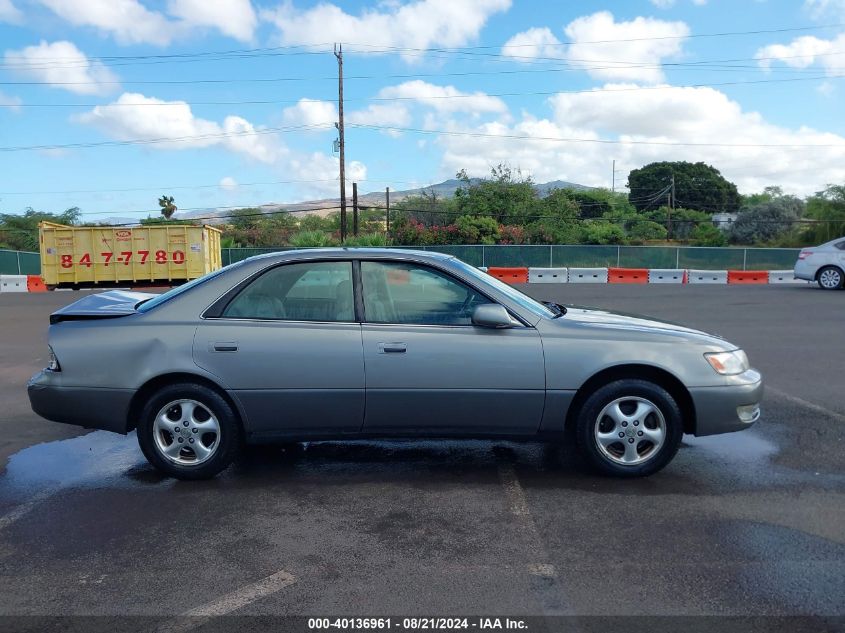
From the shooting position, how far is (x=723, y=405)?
456 cm

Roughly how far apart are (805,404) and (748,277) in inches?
815

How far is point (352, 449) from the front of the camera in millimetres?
5391

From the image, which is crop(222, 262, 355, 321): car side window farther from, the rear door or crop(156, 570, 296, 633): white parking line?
crop(156, 570, 296, 633): white parking line

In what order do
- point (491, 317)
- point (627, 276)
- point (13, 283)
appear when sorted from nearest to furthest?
1. point (491, 317)
2. point (13, 283)
3. point (627, 276)

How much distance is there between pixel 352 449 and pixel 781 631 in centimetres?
320

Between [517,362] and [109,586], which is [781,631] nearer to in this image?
[517,362]

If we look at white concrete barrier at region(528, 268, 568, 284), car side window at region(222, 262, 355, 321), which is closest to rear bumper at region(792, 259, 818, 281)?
white concrete barrier at region(528, 268, 568, 284)

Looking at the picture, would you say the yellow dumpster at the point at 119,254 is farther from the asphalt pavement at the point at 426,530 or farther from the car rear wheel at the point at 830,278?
the car rear wheel at the point at 830,278

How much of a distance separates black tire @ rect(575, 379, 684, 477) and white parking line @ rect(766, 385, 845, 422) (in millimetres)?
2528

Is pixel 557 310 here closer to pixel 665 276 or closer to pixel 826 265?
pixel 826 265

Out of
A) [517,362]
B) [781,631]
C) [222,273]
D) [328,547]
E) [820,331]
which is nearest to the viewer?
[781,631]

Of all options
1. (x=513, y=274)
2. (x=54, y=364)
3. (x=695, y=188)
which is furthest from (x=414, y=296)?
(x=695, y=188)

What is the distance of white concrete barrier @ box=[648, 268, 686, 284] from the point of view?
2584 cm

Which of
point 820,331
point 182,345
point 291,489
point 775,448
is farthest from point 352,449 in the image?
point 820,331
